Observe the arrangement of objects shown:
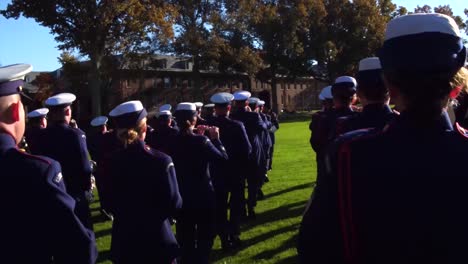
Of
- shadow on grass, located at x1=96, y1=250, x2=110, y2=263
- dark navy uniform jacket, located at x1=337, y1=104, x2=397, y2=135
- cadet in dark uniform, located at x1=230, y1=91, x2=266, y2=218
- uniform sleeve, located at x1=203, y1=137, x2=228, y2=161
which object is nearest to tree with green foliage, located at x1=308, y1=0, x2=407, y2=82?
cadet in dark uniform, located at x1=230, y1=91, x2=266, y2=218

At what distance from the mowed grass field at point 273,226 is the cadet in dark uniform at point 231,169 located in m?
0.33

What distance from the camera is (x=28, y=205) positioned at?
109 inches

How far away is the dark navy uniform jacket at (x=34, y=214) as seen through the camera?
2.76 metres

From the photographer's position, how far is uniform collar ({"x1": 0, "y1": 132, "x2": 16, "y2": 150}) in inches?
110

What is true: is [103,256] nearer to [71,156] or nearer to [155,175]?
[71,156]

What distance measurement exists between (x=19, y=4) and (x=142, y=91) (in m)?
36.5

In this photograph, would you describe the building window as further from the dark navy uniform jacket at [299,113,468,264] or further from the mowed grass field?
the dark navy uniform jacket at [299,113,468,264]

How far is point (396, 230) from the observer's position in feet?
5.99

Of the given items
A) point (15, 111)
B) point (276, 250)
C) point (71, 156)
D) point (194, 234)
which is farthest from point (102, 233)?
point (15, 111)

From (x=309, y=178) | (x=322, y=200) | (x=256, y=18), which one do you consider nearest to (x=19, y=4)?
(x=256, y=18)

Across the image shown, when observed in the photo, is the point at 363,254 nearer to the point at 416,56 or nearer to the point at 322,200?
the point at 322,200

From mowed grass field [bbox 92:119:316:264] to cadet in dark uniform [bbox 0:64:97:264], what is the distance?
500 centimetres

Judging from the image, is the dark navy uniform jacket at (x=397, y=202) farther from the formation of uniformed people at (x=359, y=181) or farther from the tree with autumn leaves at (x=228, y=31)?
the tree with autumn leaves at (x=228, y=31)

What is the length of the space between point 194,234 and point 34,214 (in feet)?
13.5
